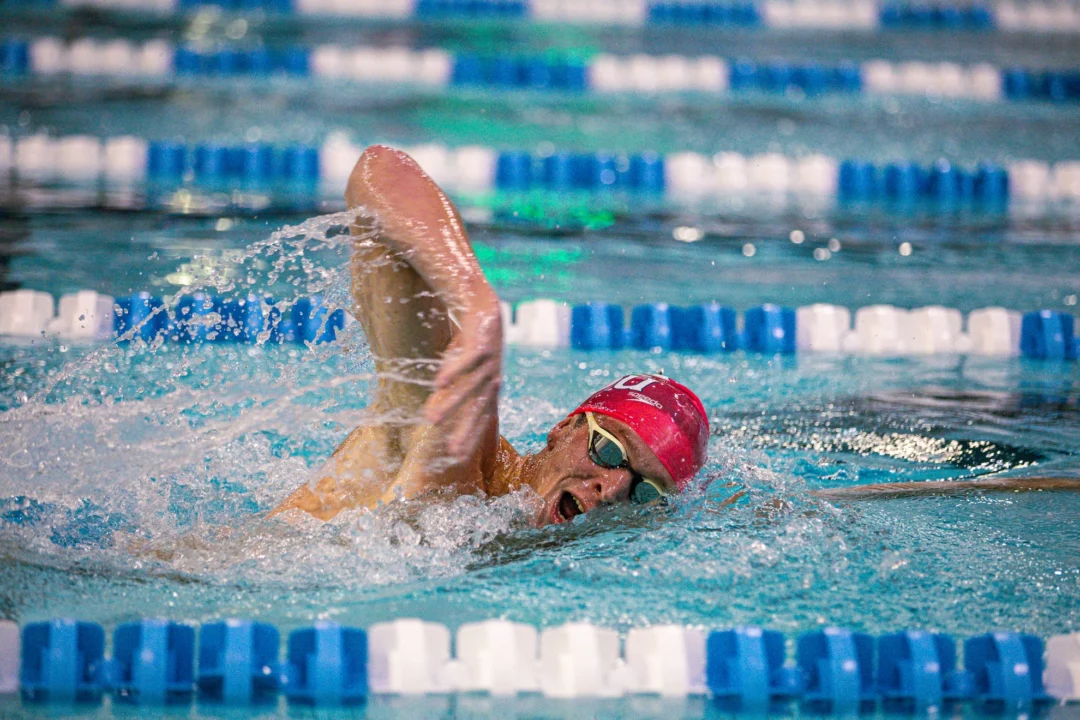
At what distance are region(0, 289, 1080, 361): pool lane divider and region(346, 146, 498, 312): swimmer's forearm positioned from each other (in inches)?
72.6

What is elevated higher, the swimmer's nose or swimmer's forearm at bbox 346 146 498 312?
swimmer's forearm at bbox 346 146 498 312

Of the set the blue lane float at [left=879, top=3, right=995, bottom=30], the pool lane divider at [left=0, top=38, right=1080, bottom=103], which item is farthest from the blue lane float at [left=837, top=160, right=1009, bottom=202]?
the blue lane float at [left=879, top=3, right=995, bottom=30]

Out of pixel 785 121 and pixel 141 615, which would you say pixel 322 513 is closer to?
pixel 141 615

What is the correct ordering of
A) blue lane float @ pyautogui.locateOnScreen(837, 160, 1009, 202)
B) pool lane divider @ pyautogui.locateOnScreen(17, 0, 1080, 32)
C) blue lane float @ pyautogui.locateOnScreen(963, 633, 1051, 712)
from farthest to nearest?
pool lane divider @ pyautogui.locateOnScreen(17, 0, 1080, 32)
blue lane float @ pyautogui.locateOnScreen(837, 160, 1009, 202)
blue lane float @ pyautogui.locateOnScreen(963, 633, 1051, 712)

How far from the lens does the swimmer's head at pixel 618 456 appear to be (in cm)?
241

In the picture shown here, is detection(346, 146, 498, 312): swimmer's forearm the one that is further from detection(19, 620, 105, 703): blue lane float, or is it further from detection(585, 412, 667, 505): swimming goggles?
detection(19, 620, 105, 703): blue lane float

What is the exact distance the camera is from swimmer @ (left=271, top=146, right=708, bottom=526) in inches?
78.3

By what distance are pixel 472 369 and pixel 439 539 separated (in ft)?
1.60

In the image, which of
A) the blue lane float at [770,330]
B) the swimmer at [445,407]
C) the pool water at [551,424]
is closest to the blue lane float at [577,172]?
the pool water at [551,424]

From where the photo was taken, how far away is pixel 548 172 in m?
5.87

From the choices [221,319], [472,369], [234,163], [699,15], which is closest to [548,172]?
[234,163]

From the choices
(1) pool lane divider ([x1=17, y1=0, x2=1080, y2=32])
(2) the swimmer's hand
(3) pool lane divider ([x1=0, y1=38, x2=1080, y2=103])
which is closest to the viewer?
(2) the swimmer's hand

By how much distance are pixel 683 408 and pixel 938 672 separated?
67 cm

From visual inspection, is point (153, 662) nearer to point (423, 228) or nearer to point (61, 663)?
point (61, 663)
